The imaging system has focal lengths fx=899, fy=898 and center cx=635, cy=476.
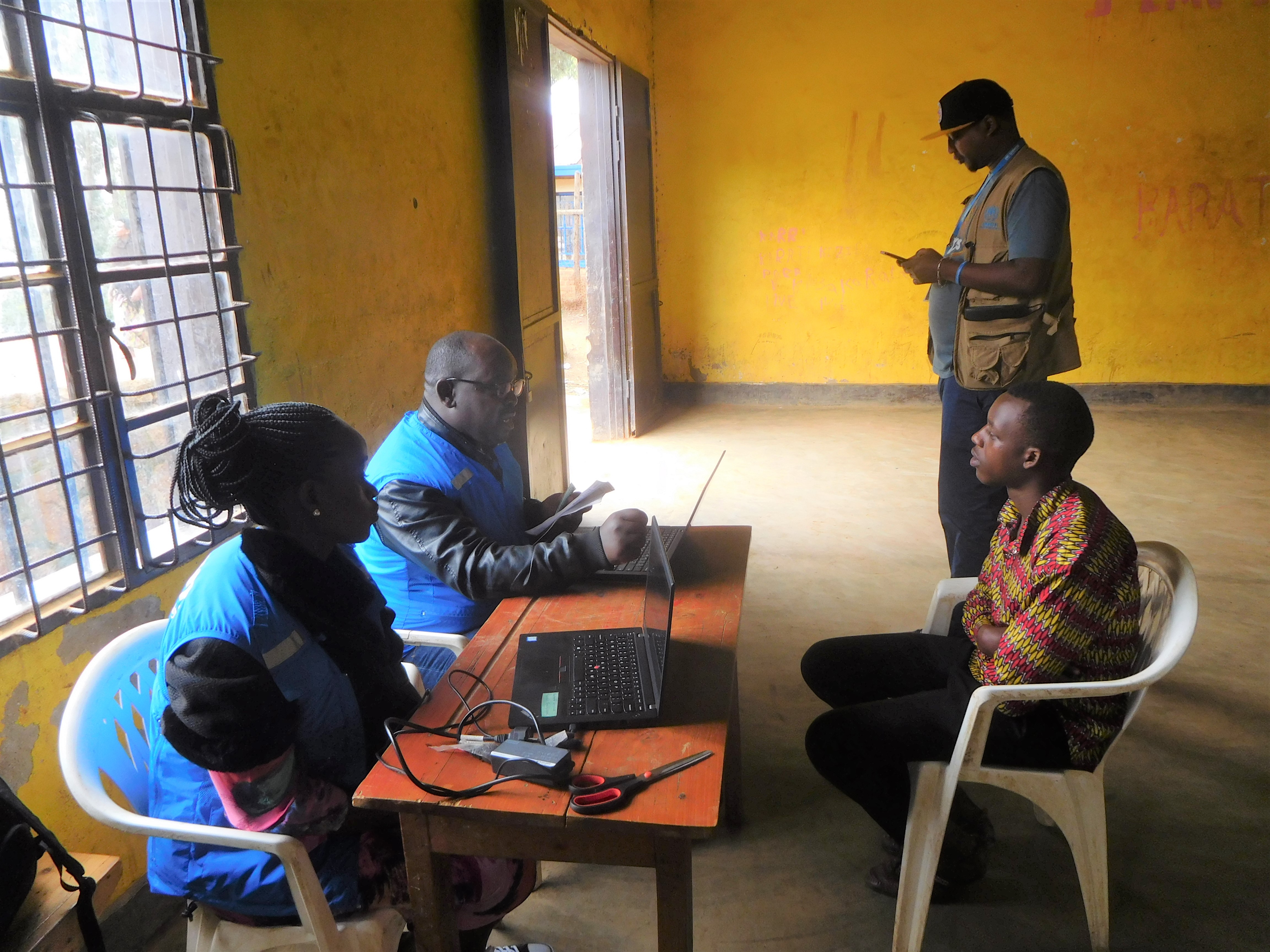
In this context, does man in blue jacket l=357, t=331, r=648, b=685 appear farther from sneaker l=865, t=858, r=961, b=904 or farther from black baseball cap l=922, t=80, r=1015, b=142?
black baseball cap l=922, t=80, r=1015, b=142

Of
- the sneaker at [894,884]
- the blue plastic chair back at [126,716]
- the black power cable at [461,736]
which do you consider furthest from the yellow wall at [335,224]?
the sneaker at [894,884]

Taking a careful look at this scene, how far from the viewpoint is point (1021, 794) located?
1.68m

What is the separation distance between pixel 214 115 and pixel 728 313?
4.90m

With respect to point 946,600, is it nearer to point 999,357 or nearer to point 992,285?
point 999,357

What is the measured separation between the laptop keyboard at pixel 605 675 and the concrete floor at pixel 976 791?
0.69 meters

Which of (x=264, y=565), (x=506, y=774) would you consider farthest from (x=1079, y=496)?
(x=264, y=565)

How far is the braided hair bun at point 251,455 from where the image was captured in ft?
4.04

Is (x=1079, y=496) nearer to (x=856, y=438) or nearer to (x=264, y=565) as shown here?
(x=264, y=565)

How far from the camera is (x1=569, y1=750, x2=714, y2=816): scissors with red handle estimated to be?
111cm

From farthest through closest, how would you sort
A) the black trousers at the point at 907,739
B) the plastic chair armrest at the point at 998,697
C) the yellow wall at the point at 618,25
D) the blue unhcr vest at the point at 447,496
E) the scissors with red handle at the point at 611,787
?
the yellow wall at the point at 618,25 < the blue unhcr vest at the point at 447,496 < the black trousers at the point at 907,739 < the plastic chair armrest at the point at 998,697 < the scissors with red handle at the point at 611,787

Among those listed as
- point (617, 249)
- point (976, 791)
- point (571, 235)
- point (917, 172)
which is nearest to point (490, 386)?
point (976, 791)

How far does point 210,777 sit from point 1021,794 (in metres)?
1.39

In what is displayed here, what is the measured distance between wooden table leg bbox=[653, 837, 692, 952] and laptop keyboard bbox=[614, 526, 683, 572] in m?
0.63

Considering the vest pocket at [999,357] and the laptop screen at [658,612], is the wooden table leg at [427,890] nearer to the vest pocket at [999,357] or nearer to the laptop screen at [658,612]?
the laptop screen at [658,612]
